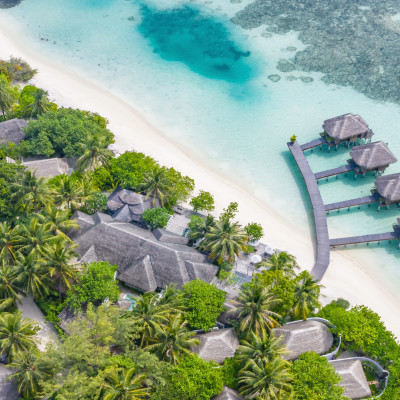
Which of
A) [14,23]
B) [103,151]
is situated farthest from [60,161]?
[14,23]

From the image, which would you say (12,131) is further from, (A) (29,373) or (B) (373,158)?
(B) (373,158)

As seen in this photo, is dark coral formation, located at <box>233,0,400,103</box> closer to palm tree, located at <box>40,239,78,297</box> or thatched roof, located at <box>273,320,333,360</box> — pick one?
thatched roof, located at <box>273,320,333,360</box>

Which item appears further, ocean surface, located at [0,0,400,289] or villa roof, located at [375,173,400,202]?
ocean surface, located at [0,0,400,289]

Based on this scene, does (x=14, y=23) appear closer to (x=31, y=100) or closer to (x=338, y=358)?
(x=31, y=100)

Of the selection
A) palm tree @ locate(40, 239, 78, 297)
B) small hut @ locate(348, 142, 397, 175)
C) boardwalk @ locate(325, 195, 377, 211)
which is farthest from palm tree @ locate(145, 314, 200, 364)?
small hut @ locate(348, 142, 397, 175)

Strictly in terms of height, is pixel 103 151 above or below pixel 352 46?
below

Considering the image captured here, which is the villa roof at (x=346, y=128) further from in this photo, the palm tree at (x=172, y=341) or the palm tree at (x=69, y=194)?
the palm tree at (x=172, y=341)

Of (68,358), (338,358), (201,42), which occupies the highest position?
(201,42)
